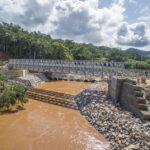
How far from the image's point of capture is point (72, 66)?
66.9 feet

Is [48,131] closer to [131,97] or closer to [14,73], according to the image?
[131,97]

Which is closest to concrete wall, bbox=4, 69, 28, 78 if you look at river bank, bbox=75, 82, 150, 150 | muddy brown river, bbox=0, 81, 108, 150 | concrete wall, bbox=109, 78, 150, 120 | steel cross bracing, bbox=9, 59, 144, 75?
steel cross bracing, bbox=9, 59, 144, 75

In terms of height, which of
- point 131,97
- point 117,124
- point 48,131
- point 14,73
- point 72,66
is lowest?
point 48,131

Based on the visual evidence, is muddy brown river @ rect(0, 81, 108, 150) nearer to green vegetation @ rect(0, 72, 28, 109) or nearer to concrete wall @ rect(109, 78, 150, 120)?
green vegetation @ rect(0, 72, 28, 109)

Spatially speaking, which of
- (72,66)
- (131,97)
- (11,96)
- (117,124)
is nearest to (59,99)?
(11,96)

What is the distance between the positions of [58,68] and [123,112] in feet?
50.0

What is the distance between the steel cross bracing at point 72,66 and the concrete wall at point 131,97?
6.30 meters

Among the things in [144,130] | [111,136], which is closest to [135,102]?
[144,130]

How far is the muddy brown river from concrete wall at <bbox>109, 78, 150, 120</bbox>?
3.34 metres

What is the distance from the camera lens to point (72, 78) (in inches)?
1193

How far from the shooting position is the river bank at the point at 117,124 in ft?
21.1

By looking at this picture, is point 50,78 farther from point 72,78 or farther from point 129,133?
point 129,133

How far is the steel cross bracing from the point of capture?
1859cm

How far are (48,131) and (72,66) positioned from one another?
12946 mm
